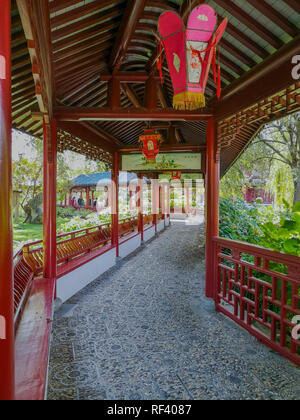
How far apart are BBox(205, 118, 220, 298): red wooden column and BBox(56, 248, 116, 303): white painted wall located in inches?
101

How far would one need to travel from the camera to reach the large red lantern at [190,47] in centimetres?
209

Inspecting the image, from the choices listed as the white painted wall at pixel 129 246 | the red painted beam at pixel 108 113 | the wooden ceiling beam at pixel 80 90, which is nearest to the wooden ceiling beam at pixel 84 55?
the wooden ceiling beam at pixel 80 90

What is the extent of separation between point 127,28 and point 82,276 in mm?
4481

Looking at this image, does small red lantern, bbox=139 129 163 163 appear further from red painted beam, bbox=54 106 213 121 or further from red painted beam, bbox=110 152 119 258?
red painted beam, bbox=110 152 119 258

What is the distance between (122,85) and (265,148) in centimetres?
972

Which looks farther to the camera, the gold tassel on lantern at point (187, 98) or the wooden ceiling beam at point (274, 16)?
the wooden ceiling beam at point (274, 16)

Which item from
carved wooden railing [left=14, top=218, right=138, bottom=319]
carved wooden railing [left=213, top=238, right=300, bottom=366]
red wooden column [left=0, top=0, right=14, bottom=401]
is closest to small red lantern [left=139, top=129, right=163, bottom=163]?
carved wooden railing [left=213, top=238, right=300, bottom=366]

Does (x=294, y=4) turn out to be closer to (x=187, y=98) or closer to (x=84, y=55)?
(x=187, y=98)

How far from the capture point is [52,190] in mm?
4359

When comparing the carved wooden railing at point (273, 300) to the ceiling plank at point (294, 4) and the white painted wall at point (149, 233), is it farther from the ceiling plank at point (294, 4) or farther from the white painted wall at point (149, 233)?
the white painted wall at point (149, 233)

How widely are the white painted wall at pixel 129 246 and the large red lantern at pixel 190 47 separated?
6.60 meters

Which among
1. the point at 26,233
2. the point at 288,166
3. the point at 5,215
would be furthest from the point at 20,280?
the point at 288,166

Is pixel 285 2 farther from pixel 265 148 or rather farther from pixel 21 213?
pixel 21 213
